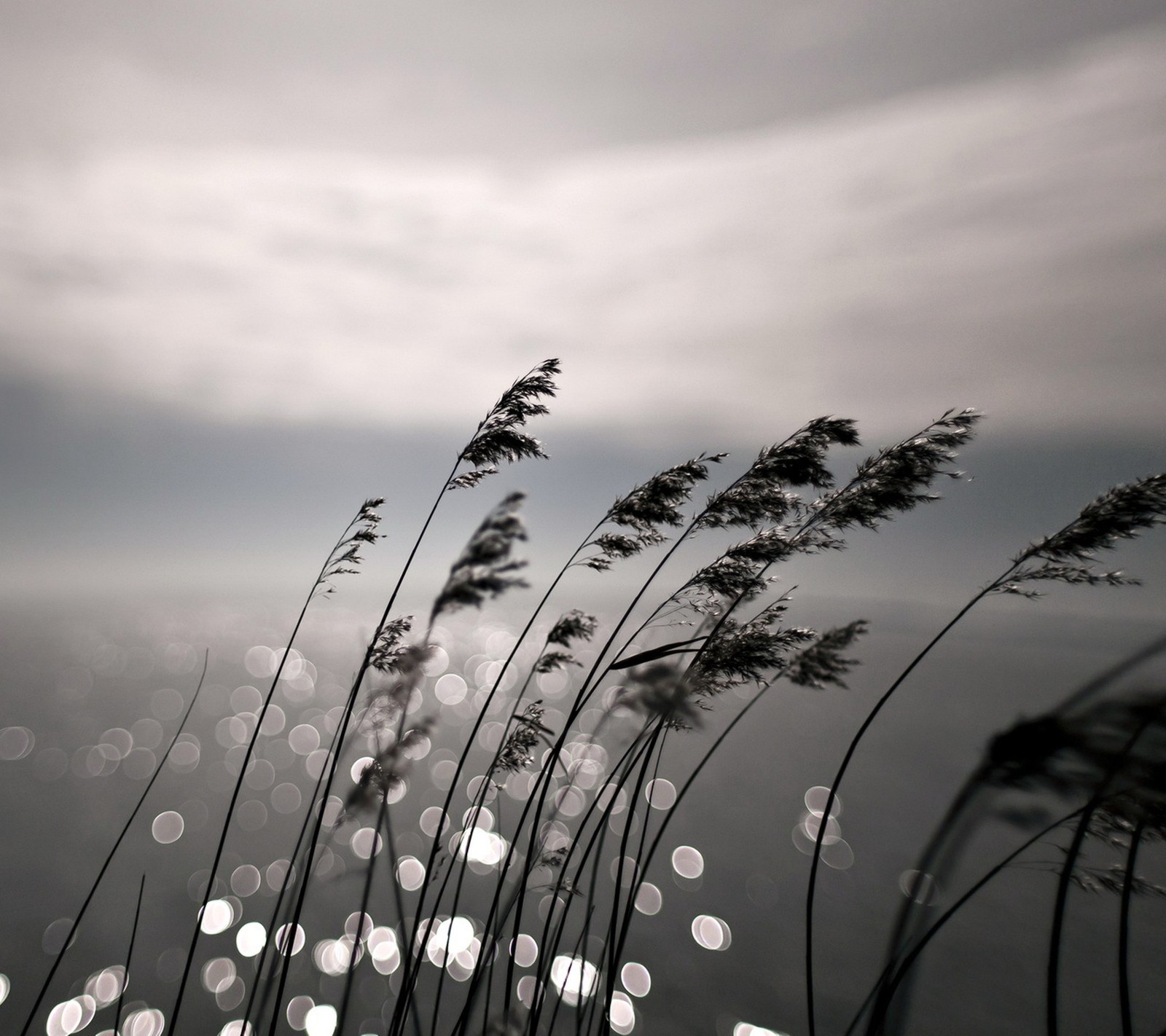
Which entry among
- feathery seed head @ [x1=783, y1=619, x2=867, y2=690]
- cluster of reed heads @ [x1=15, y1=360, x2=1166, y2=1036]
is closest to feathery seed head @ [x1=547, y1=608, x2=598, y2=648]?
cluster of reed heads @ [x1=15, y1=360, x2=1166, y2=1036]

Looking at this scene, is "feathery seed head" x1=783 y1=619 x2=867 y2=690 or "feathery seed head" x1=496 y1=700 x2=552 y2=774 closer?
"feathery seed head" x1=783 y1=619 x2=867 y2=690

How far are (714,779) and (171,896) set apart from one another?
49891mm

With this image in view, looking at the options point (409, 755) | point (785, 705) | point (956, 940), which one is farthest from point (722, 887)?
point (785, 705)

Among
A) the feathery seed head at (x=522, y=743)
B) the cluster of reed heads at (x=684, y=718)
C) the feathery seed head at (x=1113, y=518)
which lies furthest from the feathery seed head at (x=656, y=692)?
the feathery seed head at (x=1113, y=518)

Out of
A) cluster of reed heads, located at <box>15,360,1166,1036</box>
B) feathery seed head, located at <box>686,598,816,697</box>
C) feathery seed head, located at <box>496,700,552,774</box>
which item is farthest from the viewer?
feathery seed head, located at <box>496,700,552,774</box>

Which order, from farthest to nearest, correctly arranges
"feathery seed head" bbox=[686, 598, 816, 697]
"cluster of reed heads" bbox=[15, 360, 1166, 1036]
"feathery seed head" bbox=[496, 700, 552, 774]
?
"feathery seed head" bbox=[496, 700, 552, 774] → "feathery seed head" bbox=[686, 598, 816, 697] → "cluster of reed heads" bbox=[15, 360, 1166, 1036]

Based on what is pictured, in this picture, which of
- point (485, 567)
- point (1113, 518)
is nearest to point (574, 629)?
point (485, 567)

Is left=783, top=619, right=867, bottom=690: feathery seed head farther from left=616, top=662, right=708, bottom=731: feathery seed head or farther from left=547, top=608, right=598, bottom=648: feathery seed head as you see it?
left=547, top=608, right=598, bottom=648: feathery seed head

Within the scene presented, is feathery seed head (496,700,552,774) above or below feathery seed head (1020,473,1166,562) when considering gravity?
below

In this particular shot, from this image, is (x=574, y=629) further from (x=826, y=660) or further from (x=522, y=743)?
(x=826, y=660)

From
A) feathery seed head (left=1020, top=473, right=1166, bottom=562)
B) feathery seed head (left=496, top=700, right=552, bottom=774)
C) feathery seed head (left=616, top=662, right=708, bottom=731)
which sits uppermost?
feathery seed head (left=1020, top=473, right=1166, bottom=562)

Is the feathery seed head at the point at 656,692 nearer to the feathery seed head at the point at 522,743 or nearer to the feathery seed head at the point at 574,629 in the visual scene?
the feathery seed head at the point at 574,629

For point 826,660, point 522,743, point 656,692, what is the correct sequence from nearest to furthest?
point 656,692 → point 826,660 → point 522,743

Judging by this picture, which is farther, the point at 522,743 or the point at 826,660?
the point at 522,743
